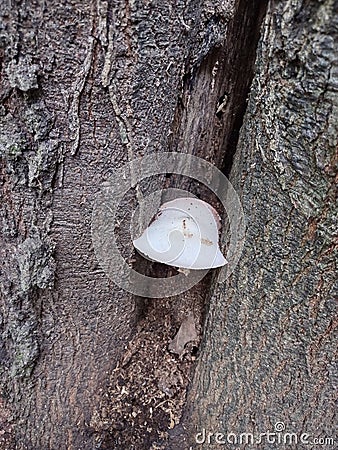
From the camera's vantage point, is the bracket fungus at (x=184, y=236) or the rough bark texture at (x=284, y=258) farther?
the bracket fungus at (x=184, y=236)

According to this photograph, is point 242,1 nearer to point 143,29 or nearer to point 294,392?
point 143,29

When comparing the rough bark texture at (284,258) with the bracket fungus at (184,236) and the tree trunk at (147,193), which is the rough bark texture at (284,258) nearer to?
the tree trunk at (147,193)

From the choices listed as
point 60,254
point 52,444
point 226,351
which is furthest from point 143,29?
point 52,444

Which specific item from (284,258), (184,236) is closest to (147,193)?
(184,236)

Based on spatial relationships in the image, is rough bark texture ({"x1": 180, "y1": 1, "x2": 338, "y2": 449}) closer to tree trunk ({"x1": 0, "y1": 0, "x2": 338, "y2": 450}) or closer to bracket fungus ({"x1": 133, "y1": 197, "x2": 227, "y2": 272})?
tree trunk ({"x1": 0, "y1": 0, "x2": 338, "y2": 450})

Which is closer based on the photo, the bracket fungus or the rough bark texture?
the rough bark texture

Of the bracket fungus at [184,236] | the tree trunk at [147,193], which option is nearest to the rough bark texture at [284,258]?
the tree trunk at [147,193]

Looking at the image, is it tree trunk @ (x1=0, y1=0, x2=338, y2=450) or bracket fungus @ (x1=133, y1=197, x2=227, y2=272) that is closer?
tree trunk @ (x1=0, y1=0, x2=338, y2=450)

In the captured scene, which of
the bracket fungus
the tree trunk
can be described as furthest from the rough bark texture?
the bracket fungus
